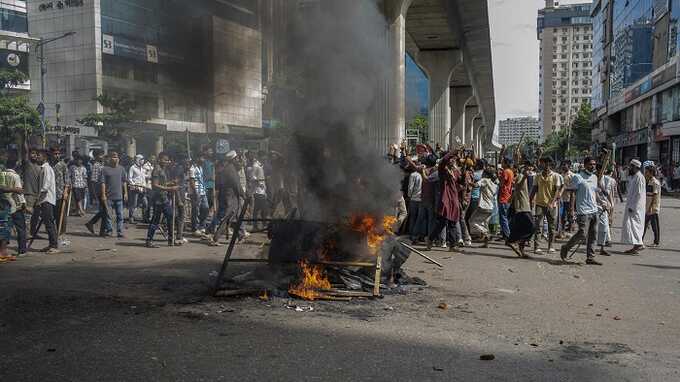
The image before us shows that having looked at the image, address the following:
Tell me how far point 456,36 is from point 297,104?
15.1 m

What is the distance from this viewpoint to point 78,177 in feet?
43.0

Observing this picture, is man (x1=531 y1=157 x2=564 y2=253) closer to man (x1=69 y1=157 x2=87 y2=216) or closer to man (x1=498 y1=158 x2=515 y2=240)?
man (x1=498 y1=158 x2=515 y2=240)

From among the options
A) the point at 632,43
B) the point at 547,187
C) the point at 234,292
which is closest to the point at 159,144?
the point at 234,292

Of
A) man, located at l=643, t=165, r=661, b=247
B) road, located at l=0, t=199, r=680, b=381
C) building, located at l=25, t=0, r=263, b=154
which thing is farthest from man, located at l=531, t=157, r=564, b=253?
building, located at l=25, t=0, r=263, b=154

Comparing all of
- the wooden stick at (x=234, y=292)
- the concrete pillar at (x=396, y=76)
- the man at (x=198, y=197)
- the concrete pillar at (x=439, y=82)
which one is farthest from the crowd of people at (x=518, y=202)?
the concrete pillar at (x=439, y=82)

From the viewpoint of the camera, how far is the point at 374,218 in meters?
6.20

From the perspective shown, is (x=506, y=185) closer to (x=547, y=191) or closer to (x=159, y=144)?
(x=547, y=191)

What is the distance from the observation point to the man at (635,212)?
8.82 metres

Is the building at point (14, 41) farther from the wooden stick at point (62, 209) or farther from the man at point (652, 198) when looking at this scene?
the man at point (652, 198)

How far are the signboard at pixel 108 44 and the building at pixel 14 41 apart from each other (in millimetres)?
24215

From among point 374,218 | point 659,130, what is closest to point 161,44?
point 374,218

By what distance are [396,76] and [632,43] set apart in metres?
35.9

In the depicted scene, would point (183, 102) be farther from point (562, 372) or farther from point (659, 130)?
point (659, 130)

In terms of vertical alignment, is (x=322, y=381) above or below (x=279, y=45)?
below
